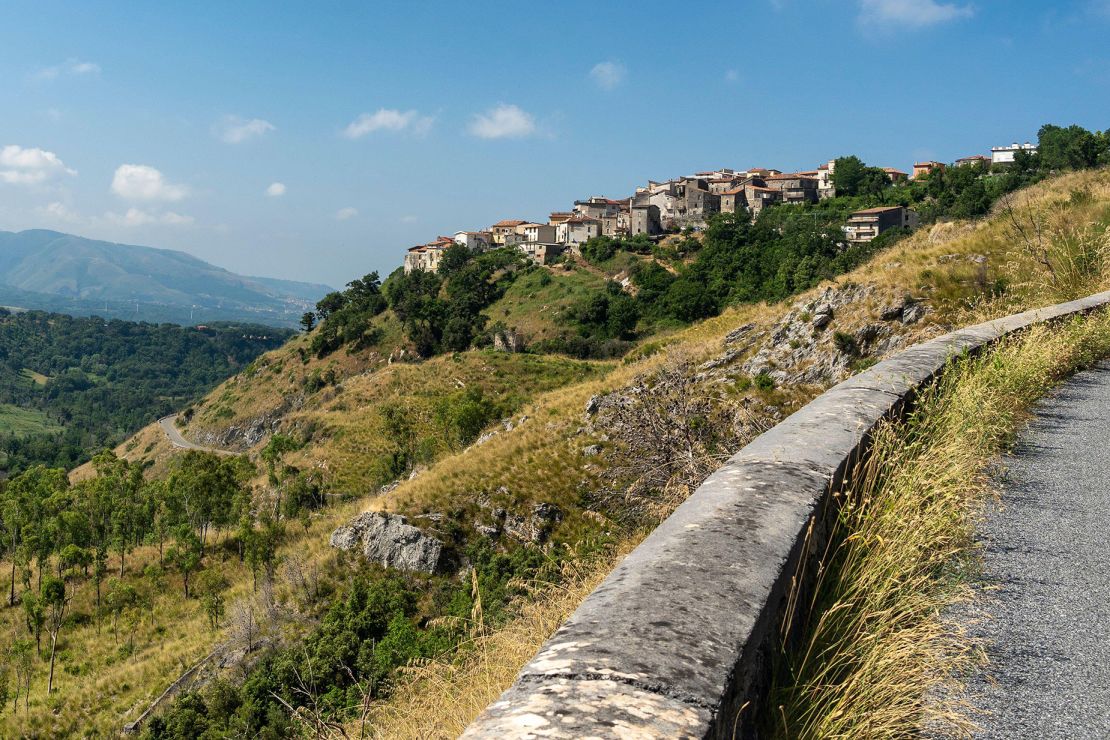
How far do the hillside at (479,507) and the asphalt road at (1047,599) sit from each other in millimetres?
2064

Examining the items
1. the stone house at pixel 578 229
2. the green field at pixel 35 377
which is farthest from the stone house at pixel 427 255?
the green field at pixel 35 377

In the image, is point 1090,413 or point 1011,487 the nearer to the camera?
point 1011,487

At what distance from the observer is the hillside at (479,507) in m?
6.82

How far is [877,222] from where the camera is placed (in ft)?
250

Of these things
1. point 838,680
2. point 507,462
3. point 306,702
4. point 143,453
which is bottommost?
point 143,453

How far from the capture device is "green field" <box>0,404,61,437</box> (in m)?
129

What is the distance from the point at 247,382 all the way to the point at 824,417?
91794 mm

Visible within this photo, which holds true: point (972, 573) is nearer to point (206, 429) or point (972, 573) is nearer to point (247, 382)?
point (206, 429)

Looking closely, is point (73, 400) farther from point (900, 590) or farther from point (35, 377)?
point (900, 590)

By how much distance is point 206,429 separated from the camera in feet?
261

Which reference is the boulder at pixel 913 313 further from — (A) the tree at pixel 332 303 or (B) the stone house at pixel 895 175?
(B) the stone house at pixel 895 175

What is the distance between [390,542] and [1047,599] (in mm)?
21365

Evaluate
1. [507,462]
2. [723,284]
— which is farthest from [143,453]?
[507,462]

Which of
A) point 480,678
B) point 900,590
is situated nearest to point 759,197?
point 480,678
